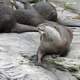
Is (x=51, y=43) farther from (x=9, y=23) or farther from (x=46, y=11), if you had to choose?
(x=46, y=11)

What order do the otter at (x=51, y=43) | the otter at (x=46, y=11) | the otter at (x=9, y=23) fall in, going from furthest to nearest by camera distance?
the otter at (x=46, y=11) < the otter at (x=9, y=23) < the otter at (x=51, y=43)

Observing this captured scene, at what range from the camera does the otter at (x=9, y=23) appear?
4.29 metres

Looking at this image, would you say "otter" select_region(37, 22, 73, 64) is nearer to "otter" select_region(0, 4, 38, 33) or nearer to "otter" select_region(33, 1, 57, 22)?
"otter" select_region(0, 4, 38, 33)

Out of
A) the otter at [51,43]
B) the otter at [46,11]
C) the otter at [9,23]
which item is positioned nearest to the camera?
the otter at [51,43]

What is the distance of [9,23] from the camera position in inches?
171

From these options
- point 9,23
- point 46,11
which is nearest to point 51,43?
point 9,23

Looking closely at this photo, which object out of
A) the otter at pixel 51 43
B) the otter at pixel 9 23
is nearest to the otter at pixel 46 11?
the otter at pixel 9 23

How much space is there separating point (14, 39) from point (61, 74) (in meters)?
0.84

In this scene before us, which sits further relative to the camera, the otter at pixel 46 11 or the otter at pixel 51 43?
the otter at pixel 46 11

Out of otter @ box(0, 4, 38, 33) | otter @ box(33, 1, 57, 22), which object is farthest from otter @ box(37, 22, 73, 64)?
otter @ box(33, 1, 57, 22)

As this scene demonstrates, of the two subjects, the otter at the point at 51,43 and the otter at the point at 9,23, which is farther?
the otter at the point at 9,23

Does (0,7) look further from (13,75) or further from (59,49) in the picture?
(13,75)

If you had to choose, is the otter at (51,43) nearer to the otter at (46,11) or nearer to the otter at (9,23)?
the otter at (9,23)

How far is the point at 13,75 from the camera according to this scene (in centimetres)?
305
